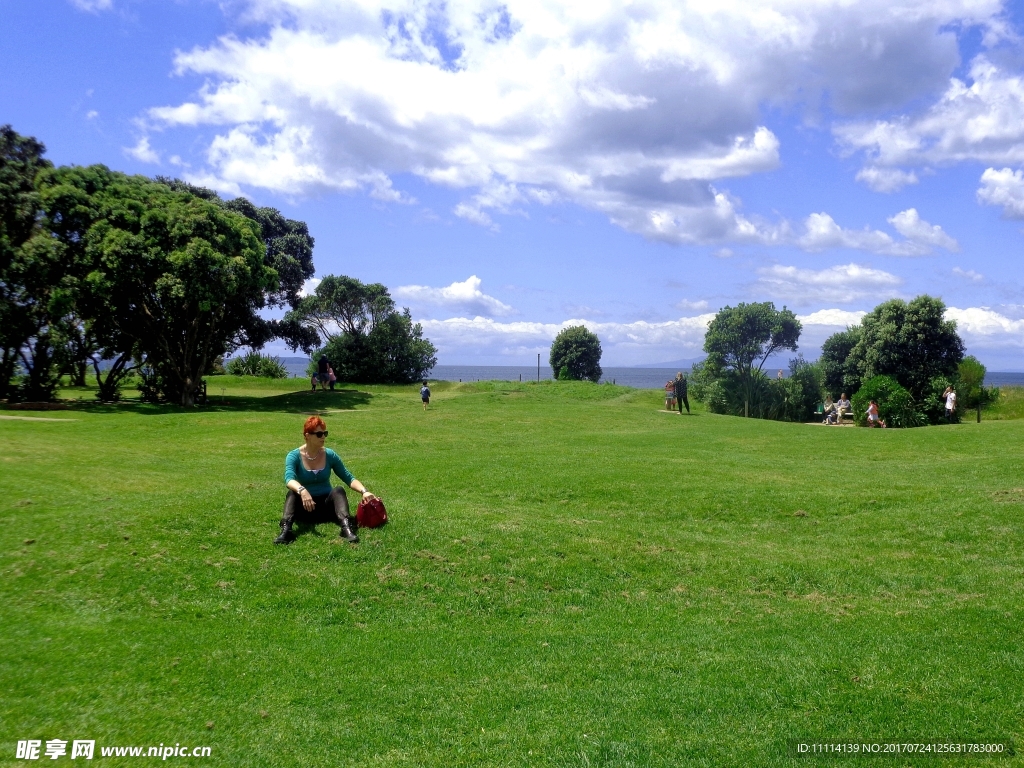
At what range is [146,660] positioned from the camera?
7.28 metres

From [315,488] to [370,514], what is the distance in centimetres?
94

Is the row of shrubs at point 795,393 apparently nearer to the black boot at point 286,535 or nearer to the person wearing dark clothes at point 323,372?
the person wearing dark clothes at point 323,372

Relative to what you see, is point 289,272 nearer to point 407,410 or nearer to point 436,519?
point 407,410

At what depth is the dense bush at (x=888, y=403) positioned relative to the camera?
3525 centimetres

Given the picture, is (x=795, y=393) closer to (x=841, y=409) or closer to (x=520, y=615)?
(x=841, y=409)

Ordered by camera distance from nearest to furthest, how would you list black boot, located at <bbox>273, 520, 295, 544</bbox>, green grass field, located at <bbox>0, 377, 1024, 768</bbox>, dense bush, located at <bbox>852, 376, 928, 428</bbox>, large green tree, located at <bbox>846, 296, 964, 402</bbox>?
1. green grass field, located at <bbox>0, 377, 1024, 768</bbox>
2. black boot, located at <bbox>273, 520, 295, 544</bbox>
3. dense bush, located at <bbox>852, 376, 928, 428</bbox>
4. large green tree, located at <bbox>846, 296, 964, 402</bbox>

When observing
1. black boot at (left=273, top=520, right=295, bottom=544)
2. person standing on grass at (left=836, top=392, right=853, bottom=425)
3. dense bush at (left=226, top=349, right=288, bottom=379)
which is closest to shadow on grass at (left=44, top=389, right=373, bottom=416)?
dense bush at (left=226, top=349, right=288, bottom=379)

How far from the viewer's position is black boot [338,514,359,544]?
35.0ft

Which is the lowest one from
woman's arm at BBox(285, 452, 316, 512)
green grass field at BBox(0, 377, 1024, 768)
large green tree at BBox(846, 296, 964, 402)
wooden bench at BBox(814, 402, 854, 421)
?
green grass field at BBox(0, 377, 1024, 768)

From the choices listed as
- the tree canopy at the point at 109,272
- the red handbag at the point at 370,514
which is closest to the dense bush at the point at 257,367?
the tree canopy at the point at 109,272

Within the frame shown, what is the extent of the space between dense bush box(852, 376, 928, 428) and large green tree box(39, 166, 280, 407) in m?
30.0

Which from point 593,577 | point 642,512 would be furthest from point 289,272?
point 593,577

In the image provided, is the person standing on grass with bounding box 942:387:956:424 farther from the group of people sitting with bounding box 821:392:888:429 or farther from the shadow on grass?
the shadow on grass

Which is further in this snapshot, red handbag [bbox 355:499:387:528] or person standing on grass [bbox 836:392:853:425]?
person standing on grass [bbox 836:392:853:425]
